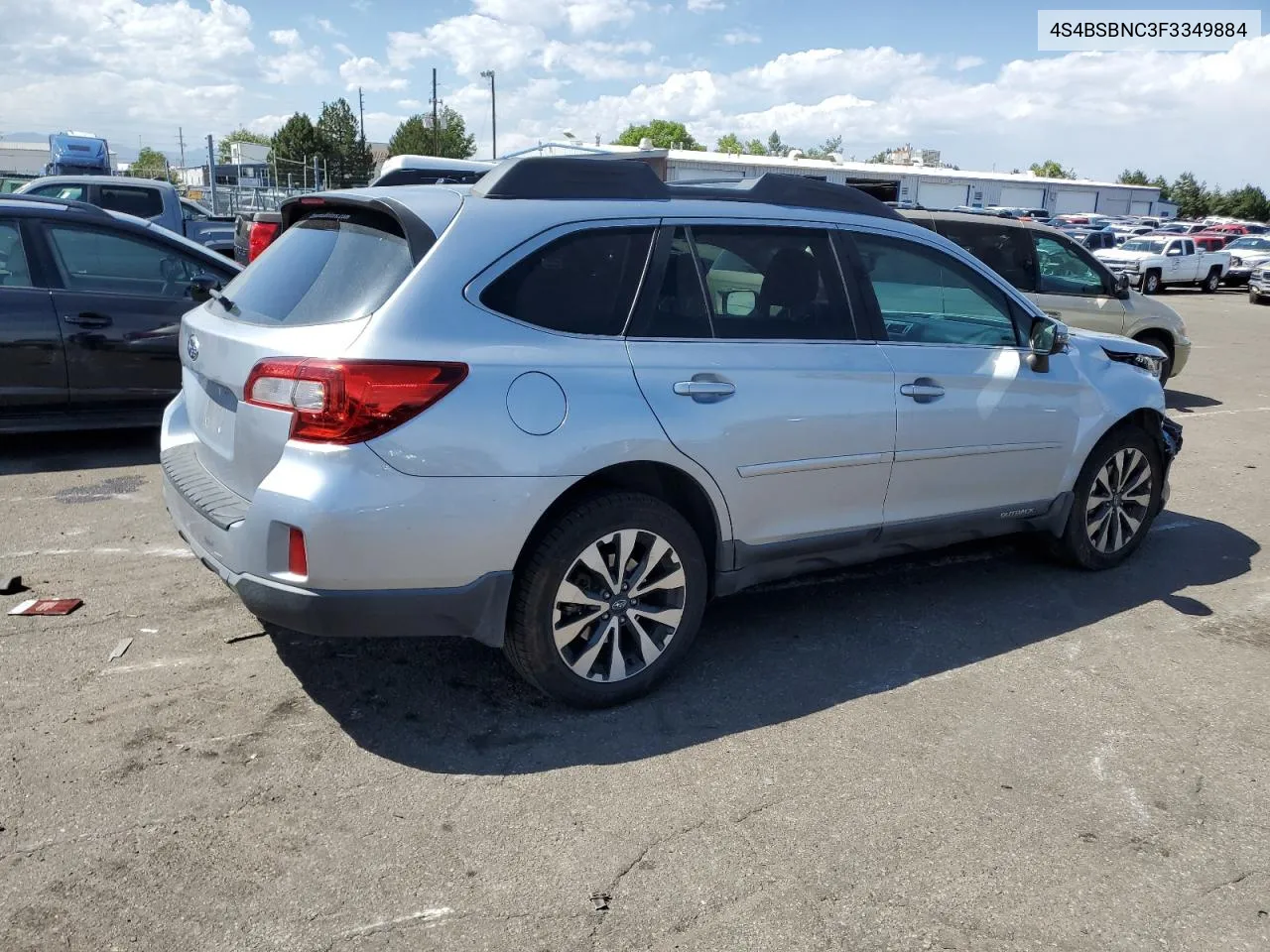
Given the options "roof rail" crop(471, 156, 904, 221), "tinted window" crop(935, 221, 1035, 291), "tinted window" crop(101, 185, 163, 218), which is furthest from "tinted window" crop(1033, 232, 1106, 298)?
"tinted window" crop(101, 185, 163, 218)

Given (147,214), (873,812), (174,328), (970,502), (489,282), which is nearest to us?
(873,812)

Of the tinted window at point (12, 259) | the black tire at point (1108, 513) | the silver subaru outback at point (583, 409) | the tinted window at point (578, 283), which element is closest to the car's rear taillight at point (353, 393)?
the silver subaru outback at point (583, 409)

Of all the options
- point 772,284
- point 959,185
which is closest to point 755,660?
point 772,284

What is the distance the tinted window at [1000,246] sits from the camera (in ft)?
32.4

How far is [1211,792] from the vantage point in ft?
11.1

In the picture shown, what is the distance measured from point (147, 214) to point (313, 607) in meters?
14.4

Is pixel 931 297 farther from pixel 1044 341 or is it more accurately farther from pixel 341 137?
pixel 341 137

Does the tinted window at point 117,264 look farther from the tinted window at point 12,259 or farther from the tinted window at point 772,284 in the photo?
the tinted window at point 772,284

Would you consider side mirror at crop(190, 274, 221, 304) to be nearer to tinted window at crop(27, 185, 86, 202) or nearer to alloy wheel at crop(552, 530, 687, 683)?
alloy wheel at crop(552, 530, 687, 683)

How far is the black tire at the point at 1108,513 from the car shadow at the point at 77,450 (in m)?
5.71

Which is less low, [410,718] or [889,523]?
[889,523]

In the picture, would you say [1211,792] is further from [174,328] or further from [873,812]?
[174,328]

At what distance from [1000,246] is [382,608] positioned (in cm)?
844

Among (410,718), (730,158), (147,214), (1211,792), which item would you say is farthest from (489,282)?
(730,158)
